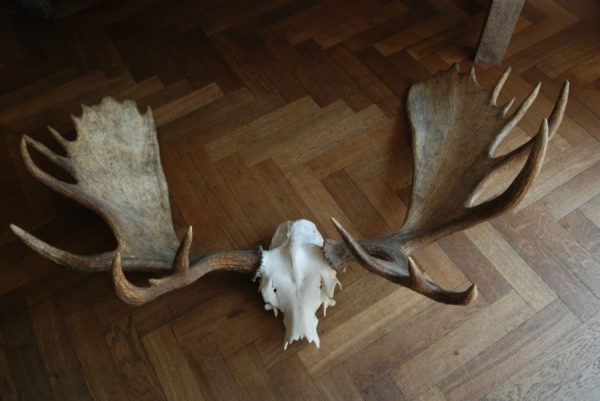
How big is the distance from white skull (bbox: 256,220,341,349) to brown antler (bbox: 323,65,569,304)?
4 cm

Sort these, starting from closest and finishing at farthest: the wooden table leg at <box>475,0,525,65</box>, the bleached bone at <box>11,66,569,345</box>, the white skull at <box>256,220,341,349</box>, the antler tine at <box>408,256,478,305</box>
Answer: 1. the antler tine at <box>408,256,478,305</box>
2. the bleached bone at <box>11,66,569,345</box>
3. the white skull at <box>256,220,341,349</box>
4. the wooden table leg at <box>475,0,525,65</box>

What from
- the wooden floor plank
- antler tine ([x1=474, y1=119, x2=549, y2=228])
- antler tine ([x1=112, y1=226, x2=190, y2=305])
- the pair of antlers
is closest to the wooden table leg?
the pair of antlers

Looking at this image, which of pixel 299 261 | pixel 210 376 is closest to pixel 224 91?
pixel 299 261

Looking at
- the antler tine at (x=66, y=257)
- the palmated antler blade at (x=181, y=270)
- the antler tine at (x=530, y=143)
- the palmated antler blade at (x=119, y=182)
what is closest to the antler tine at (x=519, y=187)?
the antler tine at (x=530, y=143)

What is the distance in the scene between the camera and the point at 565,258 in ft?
4.25

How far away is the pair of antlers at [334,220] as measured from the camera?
0.92m

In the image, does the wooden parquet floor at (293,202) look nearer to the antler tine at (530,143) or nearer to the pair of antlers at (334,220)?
the pair of antlers at (334,220)

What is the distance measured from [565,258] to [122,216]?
120 centimetres

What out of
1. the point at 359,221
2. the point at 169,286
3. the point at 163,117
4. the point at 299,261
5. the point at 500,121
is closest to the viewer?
the point at 169,286

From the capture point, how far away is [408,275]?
35.9 inches

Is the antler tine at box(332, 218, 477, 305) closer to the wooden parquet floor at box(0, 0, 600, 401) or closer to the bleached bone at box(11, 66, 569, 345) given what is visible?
the bleached bone at box(11, 66, 569, 345)

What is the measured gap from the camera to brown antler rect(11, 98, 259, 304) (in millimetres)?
953

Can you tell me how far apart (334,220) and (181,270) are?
0.33m

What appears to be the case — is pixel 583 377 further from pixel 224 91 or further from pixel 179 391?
pixel 224 91
